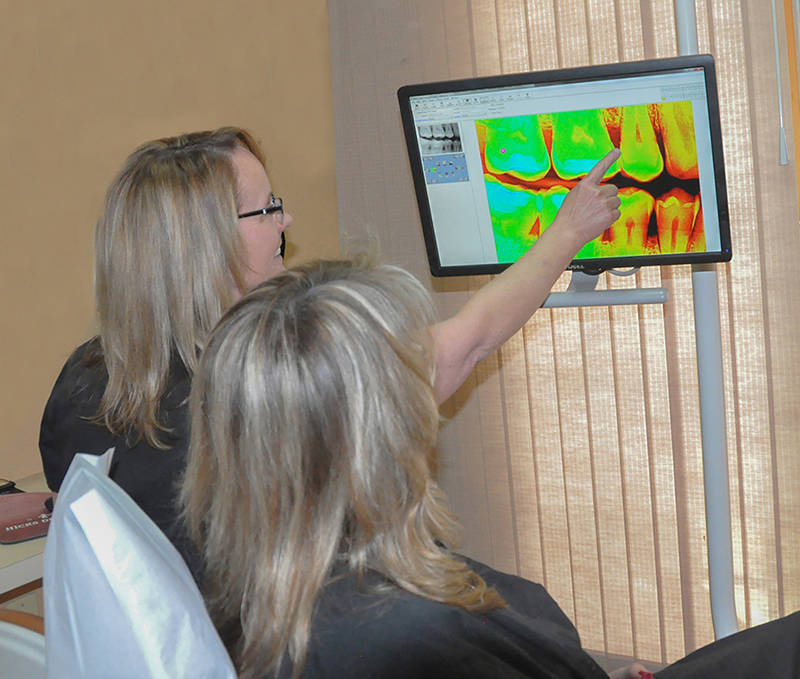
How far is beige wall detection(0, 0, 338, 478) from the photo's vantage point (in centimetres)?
203

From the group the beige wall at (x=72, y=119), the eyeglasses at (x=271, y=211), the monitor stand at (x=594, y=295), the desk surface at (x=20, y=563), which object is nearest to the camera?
the eyeglasses at (x=271, y=211)

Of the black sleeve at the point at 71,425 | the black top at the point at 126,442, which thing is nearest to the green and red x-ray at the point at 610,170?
the black top at the point at 126,442

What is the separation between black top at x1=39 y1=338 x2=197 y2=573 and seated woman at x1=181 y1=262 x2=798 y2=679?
34 centimetres

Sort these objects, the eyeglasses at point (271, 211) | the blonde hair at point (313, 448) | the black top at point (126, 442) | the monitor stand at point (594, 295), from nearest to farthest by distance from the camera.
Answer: the blonde hair at point (313, 448) < the black top at point (126, 442) < the eyeglasses at point (271, 211) < the monitor stand at point (594, 295)

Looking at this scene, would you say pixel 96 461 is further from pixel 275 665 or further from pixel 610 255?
pixel 610 255

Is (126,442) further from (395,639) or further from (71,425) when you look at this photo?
(395,639)

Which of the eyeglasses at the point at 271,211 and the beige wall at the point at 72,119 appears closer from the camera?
the eyeglasses at the point at 271,211

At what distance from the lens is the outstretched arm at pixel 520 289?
1.36 m

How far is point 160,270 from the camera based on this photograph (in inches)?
55.4

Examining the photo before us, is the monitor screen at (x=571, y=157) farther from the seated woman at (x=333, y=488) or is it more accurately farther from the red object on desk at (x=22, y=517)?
the red object on desk at (x=22, y=517)

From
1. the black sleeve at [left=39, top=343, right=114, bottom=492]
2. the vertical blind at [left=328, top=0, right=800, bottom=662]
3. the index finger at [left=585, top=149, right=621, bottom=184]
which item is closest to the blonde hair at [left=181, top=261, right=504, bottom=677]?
the black sleeve at [left=39, top=343, right=114, bottom=492]

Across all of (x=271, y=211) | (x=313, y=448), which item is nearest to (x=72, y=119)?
(x=271, y=211)

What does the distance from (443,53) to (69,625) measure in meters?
2.24

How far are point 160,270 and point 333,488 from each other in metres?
0.64
